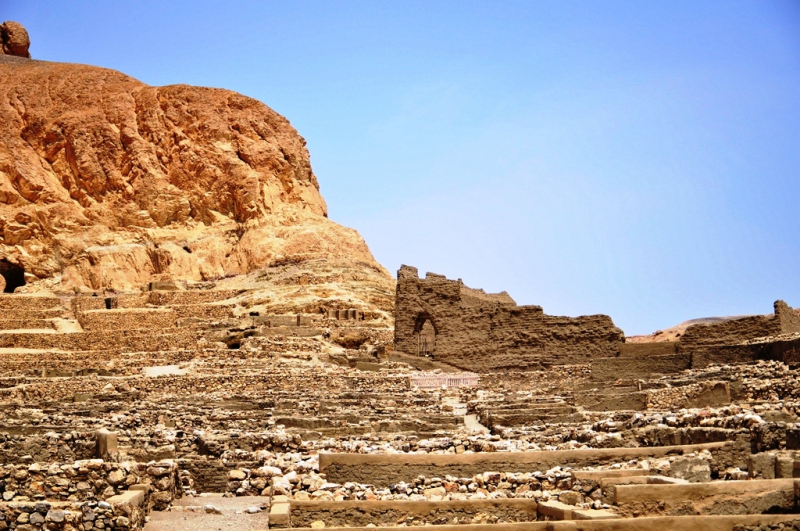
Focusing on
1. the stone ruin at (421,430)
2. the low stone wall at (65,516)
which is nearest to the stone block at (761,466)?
the stone ruin at (421,430)

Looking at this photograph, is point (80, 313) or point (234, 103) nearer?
point (80, 313)

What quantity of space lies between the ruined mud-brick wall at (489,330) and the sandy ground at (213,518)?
1623cm

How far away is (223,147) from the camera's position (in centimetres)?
7175

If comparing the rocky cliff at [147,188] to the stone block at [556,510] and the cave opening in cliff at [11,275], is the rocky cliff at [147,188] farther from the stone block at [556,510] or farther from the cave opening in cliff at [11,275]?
the stone block at [556,510]

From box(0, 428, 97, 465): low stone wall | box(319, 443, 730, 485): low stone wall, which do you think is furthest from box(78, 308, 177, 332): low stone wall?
box(319, 443, 730, 485): low stone wall

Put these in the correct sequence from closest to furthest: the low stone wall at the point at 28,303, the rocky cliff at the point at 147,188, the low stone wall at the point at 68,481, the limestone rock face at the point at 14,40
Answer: the low stone wall at the point at 68,481
the low stone wall at the point at 28,303
the rocky cliff at the point at 147,188
the limestone rock face at the point at 14,40

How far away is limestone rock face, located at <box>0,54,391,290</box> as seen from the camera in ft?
207

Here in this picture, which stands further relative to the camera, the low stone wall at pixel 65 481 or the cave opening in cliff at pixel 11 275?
the cave opening in cliff at pixel 11 275

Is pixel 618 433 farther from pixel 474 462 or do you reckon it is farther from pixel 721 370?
pixel 721 370

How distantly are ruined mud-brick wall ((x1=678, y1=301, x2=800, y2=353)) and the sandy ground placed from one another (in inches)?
565

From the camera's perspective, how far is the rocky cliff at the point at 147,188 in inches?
2480

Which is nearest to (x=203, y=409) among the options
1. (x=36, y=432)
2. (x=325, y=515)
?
(x=36, y=432)

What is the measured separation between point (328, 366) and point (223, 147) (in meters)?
43.5

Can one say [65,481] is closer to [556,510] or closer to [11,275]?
[556,510]
